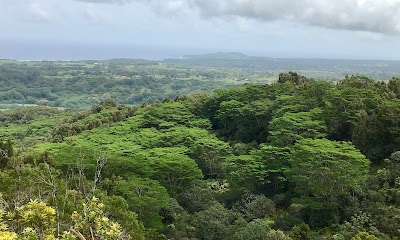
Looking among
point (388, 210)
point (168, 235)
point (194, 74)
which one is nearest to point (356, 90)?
point (388, 210)

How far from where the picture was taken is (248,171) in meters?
18.8

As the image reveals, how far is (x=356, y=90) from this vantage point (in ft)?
75.5

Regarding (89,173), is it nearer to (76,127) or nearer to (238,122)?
(238,122)

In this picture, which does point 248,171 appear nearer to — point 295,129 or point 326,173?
point 326,173

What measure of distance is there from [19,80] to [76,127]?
312ft

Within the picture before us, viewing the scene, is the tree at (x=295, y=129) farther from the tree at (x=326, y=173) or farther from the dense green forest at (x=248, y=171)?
the tree at (x=326, y=173)

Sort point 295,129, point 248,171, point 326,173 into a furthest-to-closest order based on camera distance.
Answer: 1. point 295,129
2. point 248,171
3. point 326,173

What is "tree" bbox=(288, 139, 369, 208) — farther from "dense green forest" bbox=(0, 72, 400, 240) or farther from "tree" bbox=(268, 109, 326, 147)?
"tree" bbox=(268, 109, 326, 147)

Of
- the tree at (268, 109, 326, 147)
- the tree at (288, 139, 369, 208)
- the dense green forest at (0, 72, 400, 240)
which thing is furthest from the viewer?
the tree at (268, 109, 326, 147)

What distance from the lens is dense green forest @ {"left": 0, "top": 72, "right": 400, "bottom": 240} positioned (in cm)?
1397

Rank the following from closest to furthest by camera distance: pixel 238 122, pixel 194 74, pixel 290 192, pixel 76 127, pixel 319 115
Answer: pixel 290 192, pixel 319 115, pixel 238 122, pixel 76 127, pixel 194 74

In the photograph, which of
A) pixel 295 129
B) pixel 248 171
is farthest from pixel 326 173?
pixel 295 129

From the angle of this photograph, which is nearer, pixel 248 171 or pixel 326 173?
pixel 326 173

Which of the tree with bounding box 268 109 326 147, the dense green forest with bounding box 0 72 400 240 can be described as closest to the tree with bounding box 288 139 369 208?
the dense green forest with bounding box 0 72 400 240
